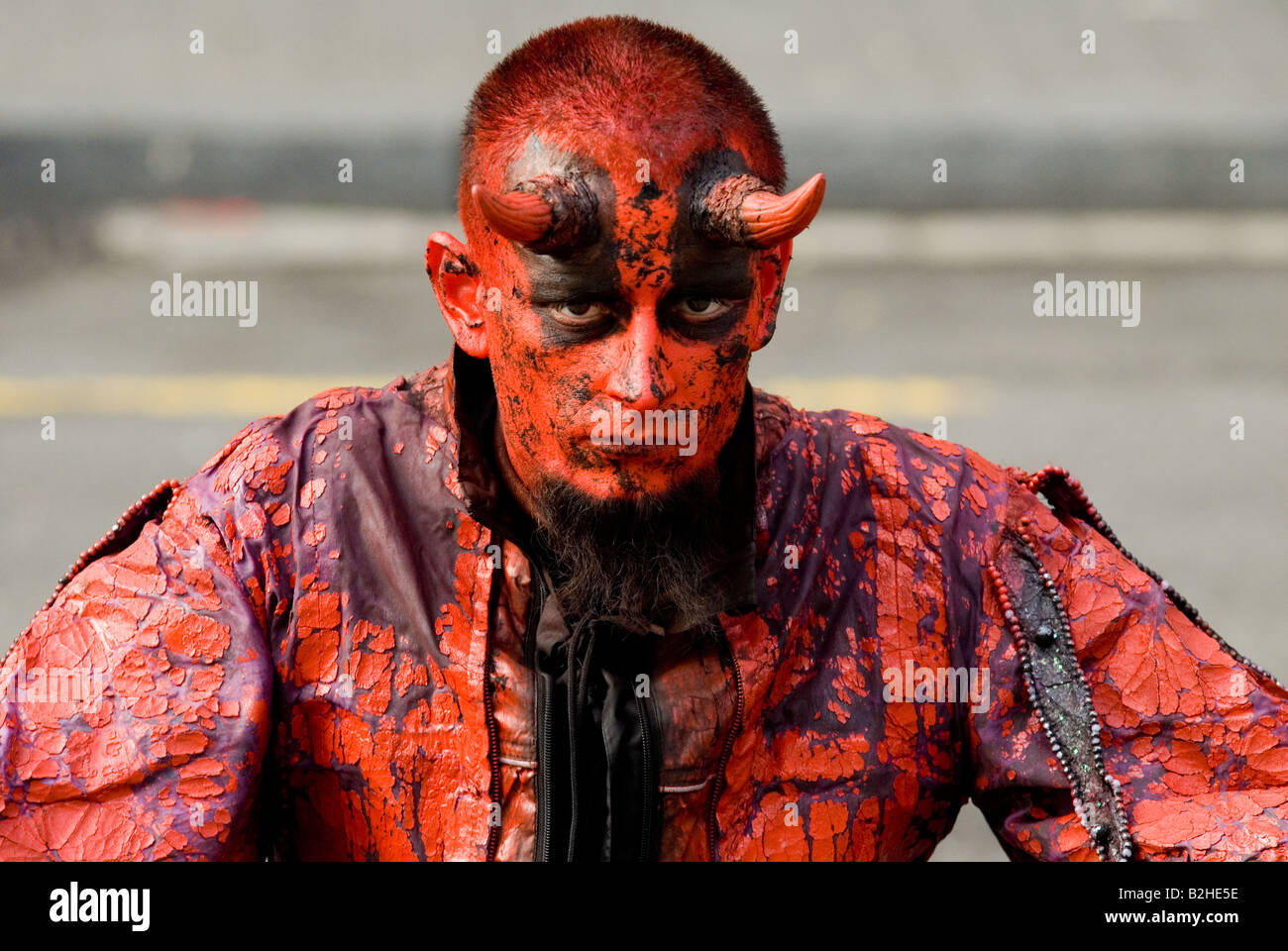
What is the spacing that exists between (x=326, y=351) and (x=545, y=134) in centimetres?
706

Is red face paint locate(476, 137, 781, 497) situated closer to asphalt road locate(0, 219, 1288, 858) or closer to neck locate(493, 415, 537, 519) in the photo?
neck locate(493, 415, 537, 519)

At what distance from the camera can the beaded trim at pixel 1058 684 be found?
3301mm

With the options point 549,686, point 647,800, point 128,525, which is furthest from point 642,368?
point 128,525

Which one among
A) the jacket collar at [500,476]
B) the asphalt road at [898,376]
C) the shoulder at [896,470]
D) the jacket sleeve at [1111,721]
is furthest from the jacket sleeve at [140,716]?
the asphalt road at [898,376]

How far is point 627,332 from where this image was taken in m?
3.10

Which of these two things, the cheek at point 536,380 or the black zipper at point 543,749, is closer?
the cheek at point 536,380

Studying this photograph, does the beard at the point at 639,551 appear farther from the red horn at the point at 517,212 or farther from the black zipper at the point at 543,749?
the red horn at the point at 517,212

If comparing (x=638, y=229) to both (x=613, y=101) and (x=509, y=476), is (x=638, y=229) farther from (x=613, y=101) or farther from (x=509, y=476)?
(x=509, y=476)

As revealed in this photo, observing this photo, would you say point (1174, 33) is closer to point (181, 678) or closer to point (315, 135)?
point (315, 135)

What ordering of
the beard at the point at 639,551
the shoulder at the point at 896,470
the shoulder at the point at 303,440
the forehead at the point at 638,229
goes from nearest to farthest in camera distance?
the forehead at the point at 638,229 → the beard at the point at 639,551 → the shoulder at the point at 303,440 → the shoulder at the point at 896,470

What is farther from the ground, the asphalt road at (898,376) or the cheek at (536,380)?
the cheek at (536,380)

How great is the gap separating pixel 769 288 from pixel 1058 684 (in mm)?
838

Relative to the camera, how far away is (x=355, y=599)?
11.1ft
